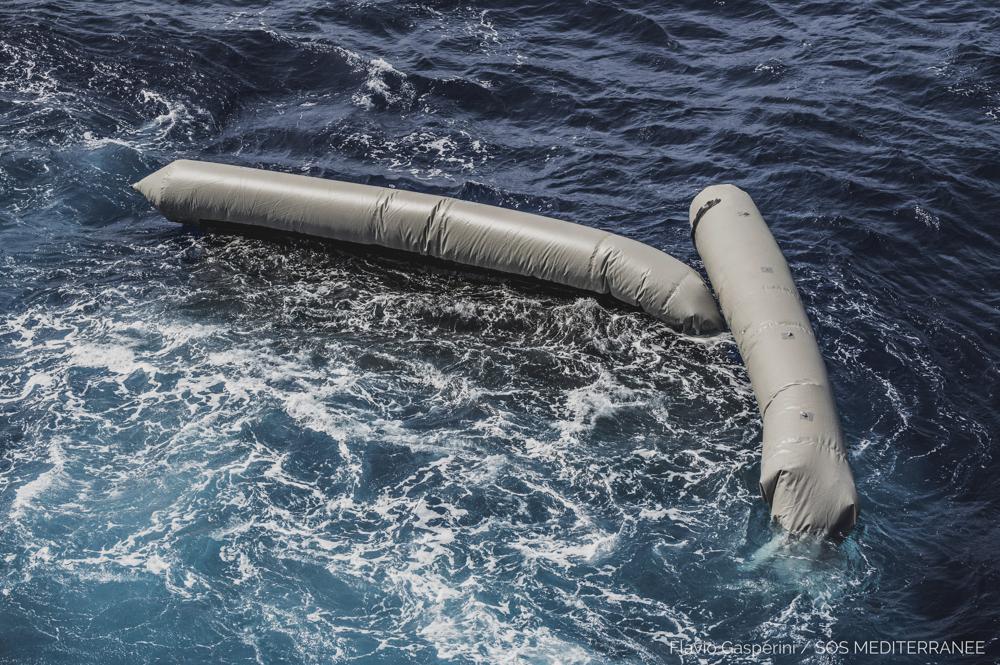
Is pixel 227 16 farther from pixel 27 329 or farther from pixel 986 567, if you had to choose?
pixel 986 567

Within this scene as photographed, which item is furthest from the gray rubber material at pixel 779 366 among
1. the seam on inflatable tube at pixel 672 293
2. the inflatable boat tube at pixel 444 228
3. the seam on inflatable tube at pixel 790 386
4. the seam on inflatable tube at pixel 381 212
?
the seam on inflatable tube at pixel 381 212

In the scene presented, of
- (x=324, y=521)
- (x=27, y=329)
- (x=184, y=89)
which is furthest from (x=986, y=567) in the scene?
(x=184, y=89)

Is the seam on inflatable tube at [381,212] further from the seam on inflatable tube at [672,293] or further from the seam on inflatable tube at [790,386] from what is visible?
the seam on inflatable tube at [790,386]

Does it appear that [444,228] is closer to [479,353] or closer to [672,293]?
[479,353]

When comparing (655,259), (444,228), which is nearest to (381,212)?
(444,228)

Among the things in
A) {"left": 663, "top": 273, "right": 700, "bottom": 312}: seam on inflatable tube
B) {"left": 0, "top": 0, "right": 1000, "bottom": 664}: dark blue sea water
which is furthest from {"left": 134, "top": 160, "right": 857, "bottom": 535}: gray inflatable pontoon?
{"left": 0, "top": 0, "right": 1000, "bottom": 664}: dark blue sea water

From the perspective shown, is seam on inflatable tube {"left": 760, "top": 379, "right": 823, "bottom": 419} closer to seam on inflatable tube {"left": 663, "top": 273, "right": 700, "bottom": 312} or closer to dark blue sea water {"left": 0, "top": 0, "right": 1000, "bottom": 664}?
dark blue sea water {"left": 0, "top": 0, "right": 1000, "bottom": 664}
